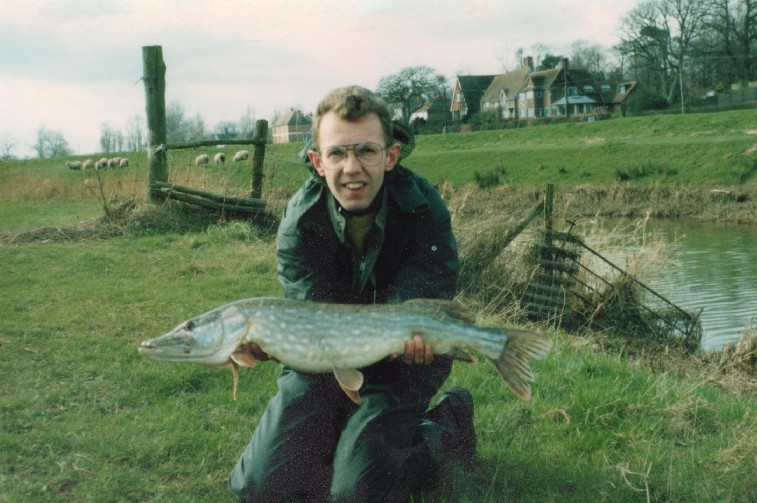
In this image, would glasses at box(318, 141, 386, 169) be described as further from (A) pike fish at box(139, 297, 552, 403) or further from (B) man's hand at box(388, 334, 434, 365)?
(B) man's hand at box(388, 334, 434, 365)

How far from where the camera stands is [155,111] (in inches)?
504

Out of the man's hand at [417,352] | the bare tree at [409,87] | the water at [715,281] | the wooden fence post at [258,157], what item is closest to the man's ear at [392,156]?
the man's hand at [417,352]

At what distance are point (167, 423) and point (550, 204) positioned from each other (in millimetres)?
7106

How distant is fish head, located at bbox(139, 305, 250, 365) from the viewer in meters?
3.23

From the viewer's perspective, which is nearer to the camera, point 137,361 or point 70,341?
point 137,361

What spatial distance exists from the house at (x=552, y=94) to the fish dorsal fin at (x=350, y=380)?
7019 cm

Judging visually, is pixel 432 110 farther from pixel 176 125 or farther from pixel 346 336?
pixel 346 336

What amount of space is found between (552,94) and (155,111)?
66.2 metres

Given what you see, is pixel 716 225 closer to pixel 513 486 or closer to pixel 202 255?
pixel 202 255

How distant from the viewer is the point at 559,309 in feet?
32.5

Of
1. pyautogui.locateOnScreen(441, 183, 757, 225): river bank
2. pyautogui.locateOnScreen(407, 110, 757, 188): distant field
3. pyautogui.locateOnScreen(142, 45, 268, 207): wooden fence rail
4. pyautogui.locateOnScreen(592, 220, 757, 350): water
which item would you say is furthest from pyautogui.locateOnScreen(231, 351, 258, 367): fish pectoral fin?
pyautogui.locateOnScreen(407, 110, 757, 188): distant field

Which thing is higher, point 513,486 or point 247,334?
point 247,334

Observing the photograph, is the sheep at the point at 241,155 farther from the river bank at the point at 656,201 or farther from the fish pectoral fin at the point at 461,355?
the fish pectoral fin at the point at 461,355

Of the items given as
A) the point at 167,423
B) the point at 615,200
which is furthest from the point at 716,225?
the point at 167,423
